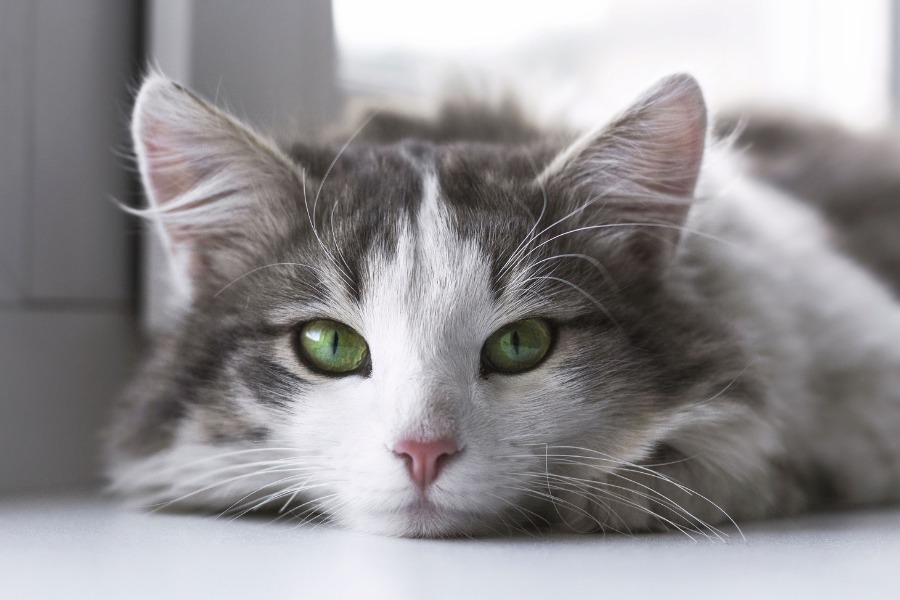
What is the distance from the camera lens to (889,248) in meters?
2.16

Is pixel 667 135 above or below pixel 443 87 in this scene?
below

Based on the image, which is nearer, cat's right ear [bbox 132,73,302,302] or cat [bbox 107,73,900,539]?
cat [bbox 107,73,900,539]

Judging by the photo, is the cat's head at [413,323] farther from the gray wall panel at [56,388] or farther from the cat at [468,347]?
the gray wall panel at [56,388]

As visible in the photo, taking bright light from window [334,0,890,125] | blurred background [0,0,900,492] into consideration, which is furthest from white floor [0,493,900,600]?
bright light from window [334,0,890,125]

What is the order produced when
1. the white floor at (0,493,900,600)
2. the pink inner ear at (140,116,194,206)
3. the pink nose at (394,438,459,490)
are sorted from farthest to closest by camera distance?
the pink inner ear at (140,116,194,206)
the pink nose at (394,438,459,490)
the white floor at (0,493,900,600)

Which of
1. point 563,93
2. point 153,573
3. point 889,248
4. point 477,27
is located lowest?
point 153,573

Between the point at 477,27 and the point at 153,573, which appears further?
the point at 477,27

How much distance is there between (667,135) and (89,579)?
933mm

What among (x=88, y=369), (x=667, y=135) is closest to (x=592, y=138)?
(x=667, y=135)

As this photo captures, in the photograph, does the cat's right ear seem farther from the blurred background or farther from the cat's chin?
the cat's chin

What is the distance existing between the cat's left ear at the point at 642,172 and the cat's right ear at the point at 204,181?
41 centimetres

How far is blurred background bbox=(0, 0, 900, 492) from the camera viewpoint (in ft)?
5.55

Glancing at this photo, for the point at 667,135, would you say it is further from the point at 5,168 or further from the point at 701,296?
the point at 5,168

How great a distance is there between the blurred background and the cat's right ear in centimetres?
16
